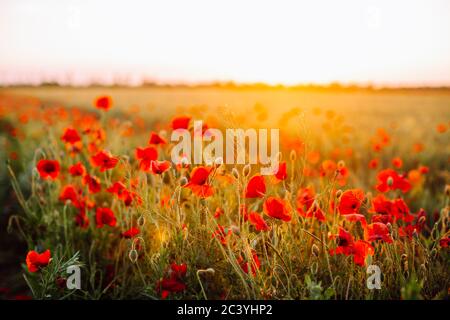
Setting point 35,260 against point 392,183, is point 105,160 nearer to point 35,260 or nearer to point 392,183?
point 35,260

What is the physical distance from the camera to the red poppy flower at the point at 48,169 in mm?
1630

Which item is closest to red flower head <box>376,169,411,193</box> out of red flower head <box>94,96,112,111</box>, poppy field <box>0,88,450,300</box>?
poppy field <box>0,88,450,300</box>

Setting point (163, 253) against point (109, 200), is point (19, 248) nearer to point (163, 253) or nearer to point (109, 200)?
point (109, 200)

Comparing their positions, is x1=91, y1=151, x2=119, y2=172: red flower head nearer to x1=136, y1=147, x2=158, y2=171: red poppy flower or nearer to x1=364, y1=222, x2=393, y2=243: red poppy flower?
x1=136, y1=147, x2=158, y2=171: red poppy flower

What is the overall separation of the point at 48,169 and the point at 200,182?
77 cm

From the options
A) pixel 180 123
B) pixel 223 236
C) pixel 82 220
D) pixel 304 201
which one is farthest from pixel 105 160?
pixel 304 201

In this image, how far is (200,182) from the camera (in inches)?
45.4

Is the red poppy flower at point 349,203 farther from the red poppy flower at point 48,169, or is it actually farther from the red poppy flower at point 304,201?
the red poppy flower at point 48,169

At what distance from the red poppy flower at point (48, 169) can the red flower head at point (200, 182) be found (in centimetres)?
72

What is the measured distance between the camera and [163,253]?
1362 millimetres

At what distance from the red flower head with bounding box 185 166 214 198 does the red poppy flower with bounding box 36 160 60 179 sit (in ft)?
2.36

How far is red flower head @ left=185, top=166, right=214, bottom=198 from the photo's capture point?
3.72 feet
